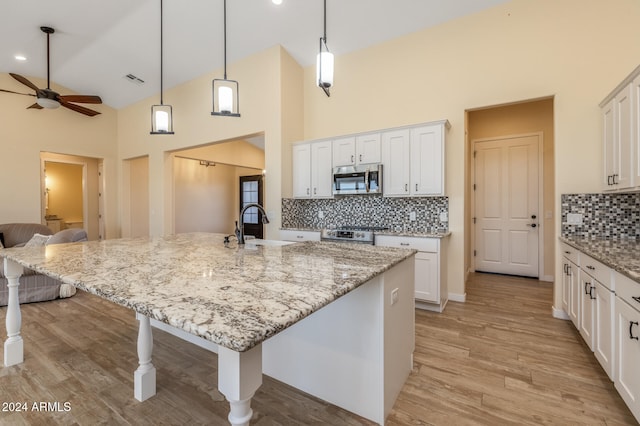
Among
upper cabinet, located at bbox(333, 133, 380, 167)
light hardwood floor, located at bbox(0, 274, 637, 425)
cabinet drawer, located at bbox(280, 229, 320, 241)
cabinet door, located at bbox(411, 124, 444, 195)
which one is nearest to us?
light hardwood floor, located at bbox(0, 274, 637, 425)

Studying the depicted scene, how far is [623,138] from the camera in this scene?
7.73ft

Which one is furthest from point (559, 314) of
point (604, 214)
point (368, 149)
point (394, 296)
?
point (368, 149)

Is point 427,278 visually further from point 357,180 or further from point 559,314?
point 357,180

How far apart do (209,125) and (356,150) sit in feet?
9.27

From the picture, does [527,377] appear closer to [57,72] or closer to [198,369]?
[198,369]

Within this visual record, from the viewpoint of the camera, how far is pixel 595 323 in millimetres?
2049

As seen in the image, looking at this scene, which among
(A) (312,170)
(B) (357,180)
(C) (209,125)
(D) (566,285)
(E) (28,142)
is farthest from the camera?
(E) (28,142)

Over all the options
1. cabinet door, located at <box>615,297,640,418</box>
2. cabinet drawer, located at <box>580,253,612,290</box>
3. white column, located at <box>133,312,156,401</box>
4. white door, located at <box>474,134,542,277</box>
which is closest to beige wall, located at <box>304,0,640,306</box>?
cabinet drawer, located at <box>580,253,612,290</box>

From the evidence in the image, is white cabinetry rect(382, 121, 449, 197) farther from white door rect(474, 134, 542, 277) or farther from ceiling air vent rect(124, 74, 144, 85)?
ceiling air vent rect(124, 74, 144, 85)

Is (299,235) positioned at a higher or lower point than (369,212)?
lower

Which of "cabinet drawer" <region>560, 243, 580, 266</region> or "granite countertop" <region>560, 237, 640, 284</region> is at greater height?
"granite countertop" <region>560, 237, 640, 284</region>

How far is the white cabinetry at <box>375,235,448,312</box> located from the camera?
3207mm

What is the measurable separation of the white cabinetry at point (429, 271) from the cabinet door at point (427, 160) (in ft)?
2.12

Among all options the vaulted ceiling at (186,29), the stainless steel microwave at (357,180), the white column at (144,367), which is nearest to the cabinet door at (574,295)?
the stainless steel microwave at (357,180)
